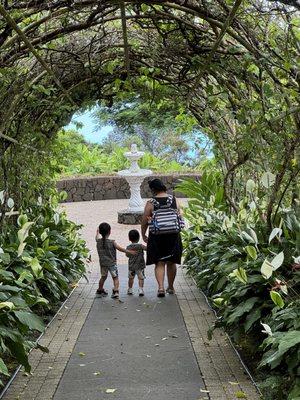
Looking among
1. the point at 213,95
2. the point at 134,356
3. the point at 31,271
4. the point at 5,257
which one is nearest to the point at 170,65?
the point at 213,95

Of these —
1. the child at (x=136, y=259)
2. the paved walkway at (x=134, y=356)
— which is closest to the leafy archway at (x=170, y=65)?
the child at (x=136, y=259)

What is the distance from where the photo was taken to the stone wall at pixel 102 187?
2095 centimetres

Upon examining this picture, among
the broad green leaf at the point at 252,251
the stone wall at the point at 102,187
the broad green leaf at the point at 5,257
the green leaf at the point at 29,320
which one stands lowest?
the green leaf at the point at 29,320

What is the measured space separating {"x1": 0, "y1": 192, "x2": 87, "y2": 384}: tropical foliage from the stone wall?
1174cm

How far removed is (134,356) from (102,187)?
16.3m

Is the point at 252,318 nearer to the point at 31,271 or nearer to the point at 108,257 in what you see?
the point at 31,271

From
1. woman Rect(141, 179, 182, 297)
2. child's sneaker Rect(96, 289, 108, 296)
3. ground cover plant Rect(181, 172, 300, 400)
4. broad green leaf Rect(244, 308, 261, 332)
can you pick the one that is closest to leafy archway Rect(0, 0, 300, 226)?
ground cover plant Rect(181, 172, 300, 400)

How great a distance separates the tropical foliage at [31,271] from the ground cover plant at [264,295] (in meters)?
1.28

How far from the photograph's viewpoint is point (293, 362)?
11.7 feet

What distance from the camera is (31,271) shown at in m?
5.71

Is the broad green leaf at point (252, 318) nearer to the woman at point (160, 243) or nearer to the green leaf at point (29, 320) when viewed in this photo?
the green leaf at point (29, 320)

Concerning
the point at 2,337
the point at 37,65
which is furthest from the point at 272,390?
the point at 37,65

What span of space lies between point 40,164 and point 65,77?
1.48m

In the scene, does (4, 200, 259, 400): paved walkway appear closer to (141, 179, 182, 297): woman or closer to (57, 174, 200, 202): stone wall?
(141, 179, 182, 297): woman
